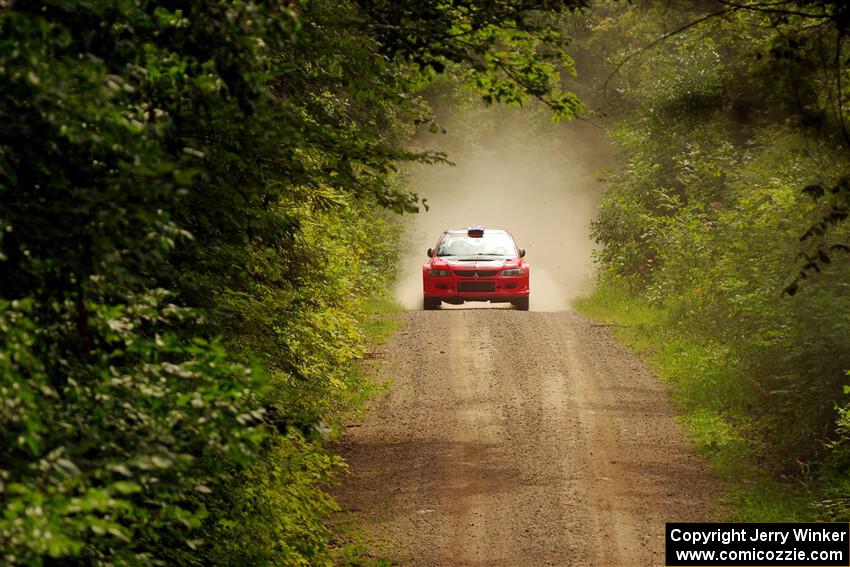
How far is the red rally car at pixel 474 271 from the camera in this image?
2430 centimetres

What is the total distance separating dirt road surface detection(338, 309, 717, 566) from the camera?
11.0 meters

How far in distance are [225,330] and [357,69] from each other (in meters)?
2.35

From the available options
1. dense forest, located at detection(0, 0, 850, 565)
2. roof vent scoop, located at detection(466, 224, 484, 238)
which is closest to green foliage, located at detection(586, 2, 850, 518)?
dense forest, located at detection(0, 0, 850, 565)

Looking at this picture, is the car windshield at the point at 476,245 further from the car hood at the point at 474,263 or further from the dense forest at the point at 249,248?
the dense forest at the point at 249,248

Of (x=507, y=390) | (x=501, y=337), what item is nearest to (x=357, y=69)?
(x=507, y=390)

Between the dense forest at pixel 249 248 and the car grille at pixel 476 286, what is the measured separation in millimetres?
6626

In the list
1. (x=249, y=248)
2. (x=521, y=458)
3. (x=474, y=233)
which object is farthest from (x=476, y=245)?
(x=249, y=248)

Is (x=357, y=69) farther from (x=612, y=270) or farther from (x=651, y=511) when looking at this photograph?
(x=612, y=270)

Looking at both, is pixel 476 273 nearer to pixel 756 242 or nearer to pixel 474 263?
pixel 474 263

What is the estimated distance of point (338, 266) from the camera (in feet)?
45.1

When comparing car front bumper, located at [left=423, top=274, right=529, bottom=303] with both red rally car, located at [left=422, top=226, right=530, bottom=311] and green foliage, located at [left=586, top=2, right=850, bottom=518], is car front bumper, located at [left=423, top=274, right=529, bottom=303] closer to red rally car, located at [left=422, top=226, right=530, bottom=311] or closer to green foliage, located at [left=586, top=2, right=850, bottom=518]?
red rally car, located at [left=422, top=226, right=530, bottom=311]

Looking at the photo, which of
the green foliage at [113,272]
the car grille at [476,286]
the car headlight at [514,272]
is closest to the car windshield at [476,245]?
the car headlight at [514,272]

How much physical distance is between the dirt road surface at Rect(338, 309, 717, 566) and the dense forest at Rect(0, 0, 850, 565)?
3.32 ft

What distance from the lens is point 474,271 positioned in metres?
24.2
